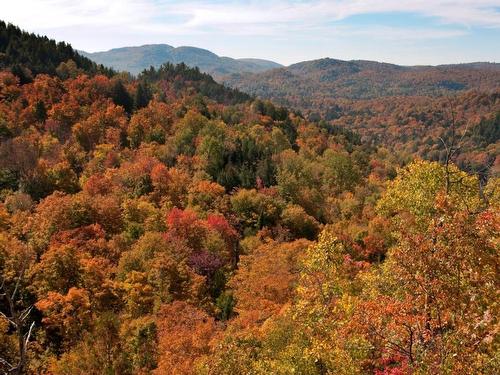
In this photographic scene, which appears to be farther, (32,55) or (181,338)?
(32,55)

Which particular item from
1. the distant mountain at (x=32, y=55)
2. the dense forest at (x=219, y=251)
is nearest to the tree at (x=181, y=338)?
the dense forest at (x=219, y=251)

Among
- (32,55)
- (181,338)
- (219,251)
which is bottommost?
(219,251)

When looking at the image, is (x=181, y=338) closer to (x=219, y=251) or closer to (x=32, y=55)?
(x=219, y=251)

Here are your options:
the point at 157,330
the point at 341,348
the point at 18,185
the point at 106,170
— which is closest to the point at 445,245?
the point at 341,348

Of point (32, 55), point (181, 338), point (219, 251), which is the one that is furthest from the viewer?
point (32, 55)

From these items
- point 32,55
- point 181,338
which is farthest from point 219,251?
point 32,55

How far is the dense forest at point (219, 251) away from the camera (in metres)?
11.5

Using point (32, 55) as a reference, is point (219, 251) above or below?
below

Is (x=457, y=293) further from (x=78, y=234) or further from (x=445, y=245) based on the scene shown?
(x=78, y=234)

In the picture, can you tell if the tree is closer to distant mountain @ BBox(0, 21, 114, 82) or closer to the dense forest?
the dense forest

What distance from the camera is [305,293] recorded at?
19.9 meters

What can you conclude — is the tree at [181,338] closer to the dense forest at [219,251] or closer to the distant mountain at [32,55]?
the dense forest at [219,251]

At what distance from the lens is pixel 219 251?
57.0 metres

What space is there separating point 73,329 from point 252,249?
28.1 metres
